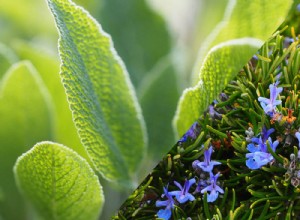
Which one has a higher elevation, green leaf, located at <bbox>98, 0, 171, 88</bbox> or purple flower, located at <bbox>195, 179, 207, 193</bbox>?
green leaf, located at <bbox>98, 0, 171, 88</bbox>

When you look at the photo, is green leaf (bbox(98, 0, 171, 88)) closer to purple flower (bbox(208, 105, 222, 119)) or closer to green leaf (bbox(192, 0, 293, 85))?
green leaf (bbox(192, 0, 293, 85))

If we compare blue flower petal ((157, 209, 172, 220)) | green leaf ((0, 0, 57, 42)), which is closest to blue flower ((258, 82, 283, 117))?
blue flower petal ((157, 209, 172, 220))

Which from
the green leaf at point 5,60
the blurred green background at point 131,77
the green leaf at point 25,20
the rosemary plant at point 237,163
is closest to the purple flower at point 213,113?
the rosemary plant at point 237,163

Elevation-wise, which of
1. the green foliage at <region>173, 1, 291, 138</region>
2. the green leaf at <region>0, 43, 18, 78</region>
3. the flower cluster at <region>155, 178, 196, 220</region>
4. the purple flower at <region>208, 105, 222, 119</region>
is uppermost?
the green leaf at <region>0, 43, 18, 78</region>

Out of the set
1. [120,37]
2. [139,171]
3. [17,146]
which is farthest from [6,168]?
[120,37]

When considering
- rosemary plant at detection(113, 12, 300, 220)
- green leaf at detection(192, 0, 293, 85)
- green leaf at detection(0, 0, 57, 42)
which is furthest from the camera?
green leaf at detection(0, 0, 57, 42)

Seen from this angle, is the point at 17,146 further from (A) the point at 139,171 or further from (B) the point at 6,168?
(A) the point at 139,171
